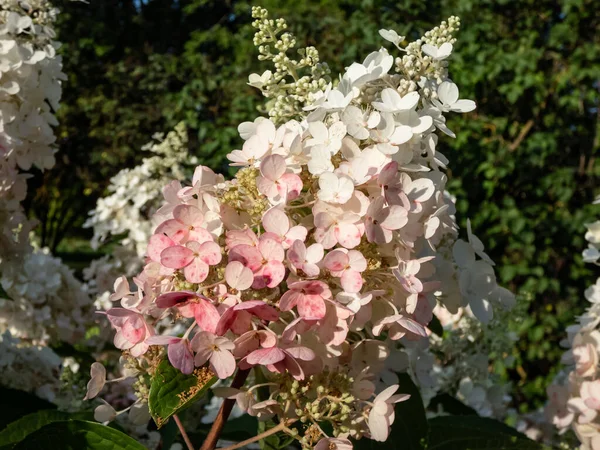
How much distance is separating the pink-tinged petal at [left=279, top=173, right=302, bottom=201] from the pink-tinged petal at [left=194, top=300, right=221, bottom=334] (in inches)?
5.7

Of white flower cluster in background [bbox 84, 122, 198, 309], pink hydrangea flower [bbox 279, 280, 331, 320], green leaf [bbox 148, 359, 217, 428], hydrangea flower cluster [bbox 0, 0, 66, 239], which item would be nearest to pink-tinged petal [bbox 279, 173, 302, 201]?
pink hydrangea flower [bbox 279, 280, 331, 320]

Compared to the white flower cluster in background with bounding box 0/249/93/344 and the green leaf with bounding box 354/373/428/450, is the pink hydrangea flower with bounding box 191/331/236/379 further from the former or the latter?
the white flower cluster in background with bounding box 0/249/93/344

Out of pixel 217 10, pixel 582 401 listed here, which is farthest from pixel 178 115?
pixel 217 10

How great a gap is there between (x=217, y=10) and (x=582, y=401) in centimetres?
1009

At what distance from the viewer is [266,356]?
71 centimetres

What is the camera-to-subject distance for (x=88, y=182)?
24.5 ft

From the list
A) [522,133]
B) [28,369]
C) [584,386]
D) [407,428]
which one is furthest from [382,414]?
[522,133]

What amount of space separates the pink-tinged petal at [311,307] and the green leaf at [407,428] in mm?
413

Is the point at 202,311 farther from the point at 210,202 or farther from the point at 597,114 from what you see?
the point at 597,114

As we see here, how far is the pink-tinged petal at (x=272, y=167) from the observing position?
757 mm

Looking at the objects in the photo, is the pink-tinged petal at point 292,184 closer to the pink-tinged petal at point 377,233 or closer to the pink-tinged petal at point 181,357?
the pink-tinged petal at point 377,233

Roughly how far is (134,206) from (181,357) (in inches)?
58.4

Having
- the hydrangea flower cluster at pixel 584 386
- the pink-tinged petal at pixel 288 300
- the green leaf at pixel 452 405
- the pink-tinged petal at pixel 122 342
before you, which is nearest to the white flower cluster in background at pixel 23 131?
the pink-tinged petal at pixel 122 342

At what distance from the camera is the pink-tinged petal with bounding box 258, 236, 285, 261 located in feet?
2.39
